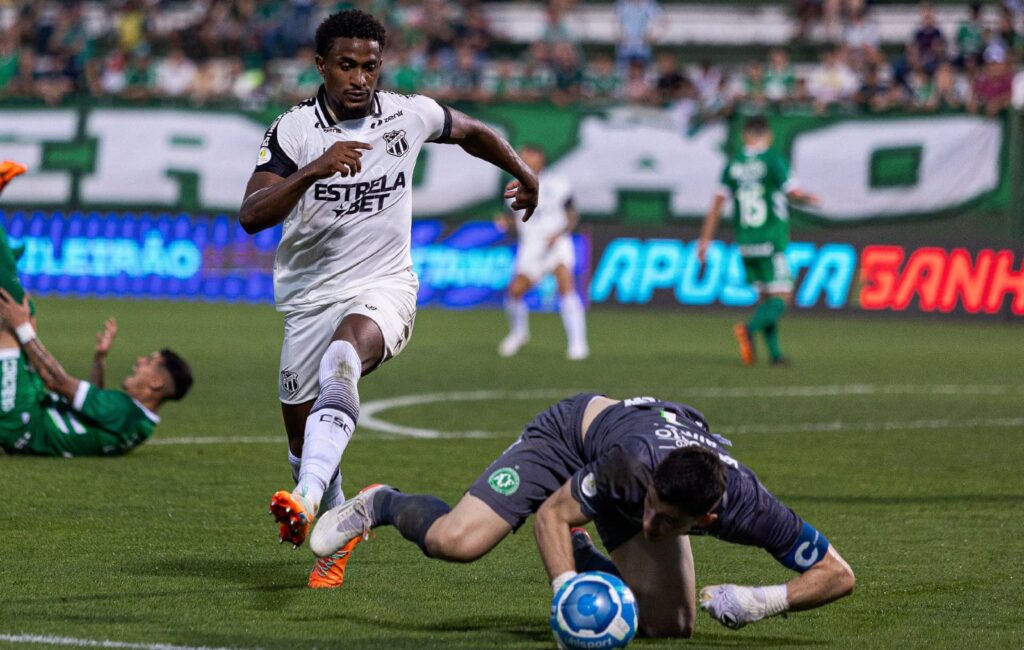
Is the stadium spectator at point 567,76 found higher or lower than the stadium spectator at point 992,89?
lower

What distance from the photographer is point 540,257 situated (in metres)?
17.9

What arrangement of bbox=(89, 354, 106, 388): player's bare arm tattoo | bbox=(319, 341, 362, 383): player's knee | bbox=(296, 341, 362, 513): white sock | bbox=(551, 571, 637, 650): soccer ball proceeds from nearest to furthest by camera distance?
bbox=(551, 571, 637, 650): soccer ball < bbox=(296, 341, 362, 513): white sock < bbox=(319, 341, 362, 383): player's knee < bbox=(89, 354, 106, 388): player's bare arm tattoo

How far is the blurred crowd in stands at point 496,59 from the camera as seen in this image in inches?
944

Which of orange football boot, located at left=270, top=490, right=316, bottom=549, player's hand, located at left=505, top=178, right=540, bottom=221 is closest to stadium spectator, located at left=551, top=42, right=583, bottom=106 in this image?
player's hand, located at left=505, top=178, right=540, bottom=221

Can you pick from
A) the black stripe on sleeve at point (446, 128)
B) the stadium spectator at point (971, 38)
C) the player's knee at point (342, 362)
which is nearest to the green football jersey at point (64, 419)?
the black stripe on sleeve at point (446, 128)

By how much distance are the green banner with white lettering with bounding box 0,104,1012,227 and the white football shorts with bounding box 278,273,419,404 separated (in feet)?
53.0

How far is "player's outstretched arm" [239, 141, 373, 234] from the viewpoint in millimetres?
5852

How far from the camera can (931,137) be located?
22250 millimetres

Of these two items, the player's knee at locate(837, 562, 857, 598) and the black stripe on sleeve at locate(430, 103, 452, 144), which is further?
the black stripe on sleeve at locate(430, 103, 452, 144)

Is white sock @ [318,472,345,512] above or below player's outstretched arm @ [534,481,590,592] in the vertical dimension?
below

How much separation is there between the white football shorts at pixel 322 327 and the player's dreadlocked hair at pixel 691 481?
182cm

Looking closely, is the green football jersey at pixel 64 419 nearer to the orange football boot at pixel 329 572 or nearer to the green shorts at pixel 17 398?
the green shorts at pixel 17 398

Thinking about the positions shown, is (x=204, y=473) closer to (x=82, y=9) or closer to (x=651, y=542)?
(x=651, y=542)

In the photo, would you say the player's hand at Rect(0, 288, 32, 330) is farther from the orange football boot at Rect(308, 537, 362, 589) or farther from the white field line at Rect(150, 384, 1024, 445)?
the orange football boot at Rect(308, 537, 362, 589)
